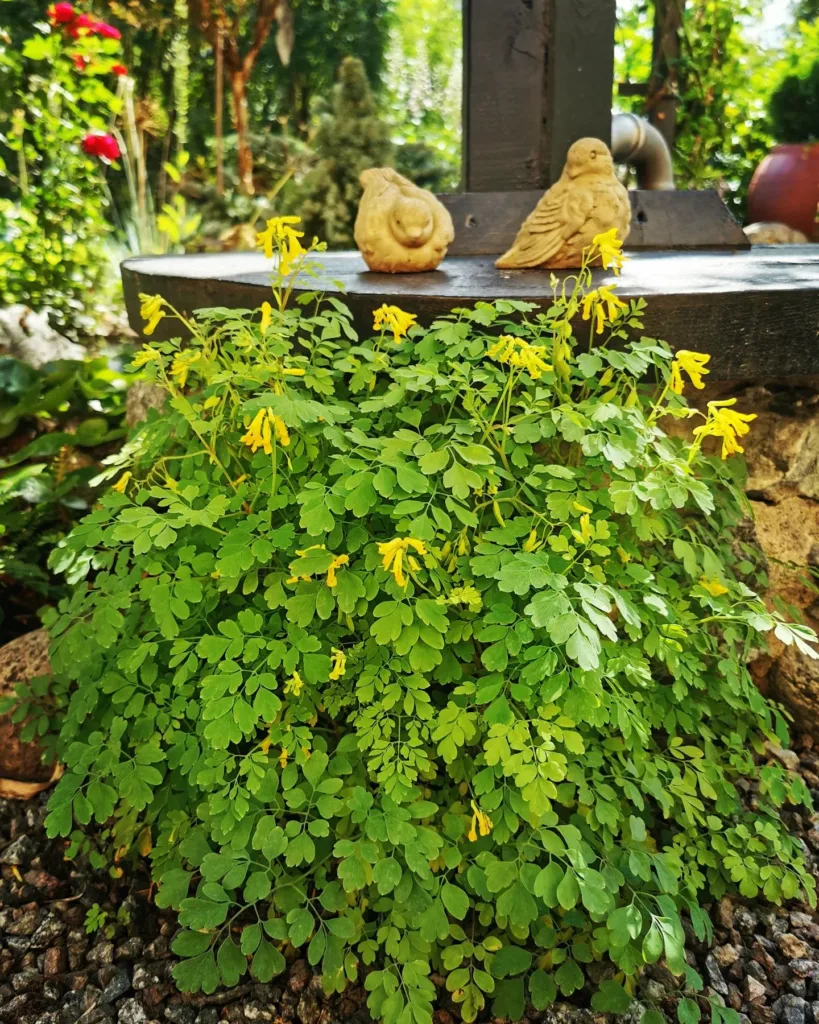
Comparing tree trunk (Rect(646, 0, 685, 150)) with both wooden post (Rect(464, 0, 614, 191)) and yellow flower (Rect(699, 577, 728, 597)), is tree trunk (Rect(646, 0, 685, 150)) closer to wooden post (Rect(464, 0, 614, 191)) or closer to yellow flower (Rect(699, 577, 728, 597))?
wooden post (Rect(464, 0, 614, 191))

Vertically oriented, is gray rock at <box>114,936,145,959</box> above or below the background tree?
below

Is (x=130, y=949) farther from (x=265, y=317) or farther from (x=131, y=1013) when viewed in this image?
(x=265, y=317)

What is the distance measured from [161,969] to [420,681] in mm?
782

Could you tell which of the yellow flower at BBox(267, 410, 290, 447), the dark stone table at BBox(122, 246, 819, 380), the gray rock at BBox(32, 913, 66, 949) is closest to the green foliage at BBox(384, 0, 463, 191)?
the dark stone table at BBox(122, 246, 819, 380)

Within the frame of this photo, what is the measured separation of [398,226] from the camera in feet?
8.05

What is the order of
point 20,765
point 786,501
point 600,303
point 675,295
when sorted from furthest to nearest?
1. point 786,501
2. point 20,765
3. point 675,295
4. point 600,303

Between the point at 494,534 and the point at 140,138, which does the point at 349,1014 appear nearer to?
the point at 494,534

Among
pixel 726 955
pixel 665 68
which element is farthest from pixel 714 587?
pixel 665 68

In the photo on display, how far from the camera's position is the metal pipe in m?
4.69

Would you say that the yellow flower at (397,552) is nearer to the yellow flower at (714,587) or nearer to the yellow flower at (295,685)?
the yellow flower at (295,685)

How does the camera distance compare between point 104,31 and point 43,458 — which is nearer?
point 43,458

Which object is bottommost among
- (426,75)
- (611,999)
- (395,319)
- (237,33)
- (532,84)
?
(611,999)

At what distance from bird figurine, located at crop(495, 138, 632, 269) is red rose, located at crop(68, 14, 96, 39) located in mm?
3194

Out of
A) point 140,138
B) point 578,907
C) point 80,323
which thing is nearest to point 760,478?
point 578,907
